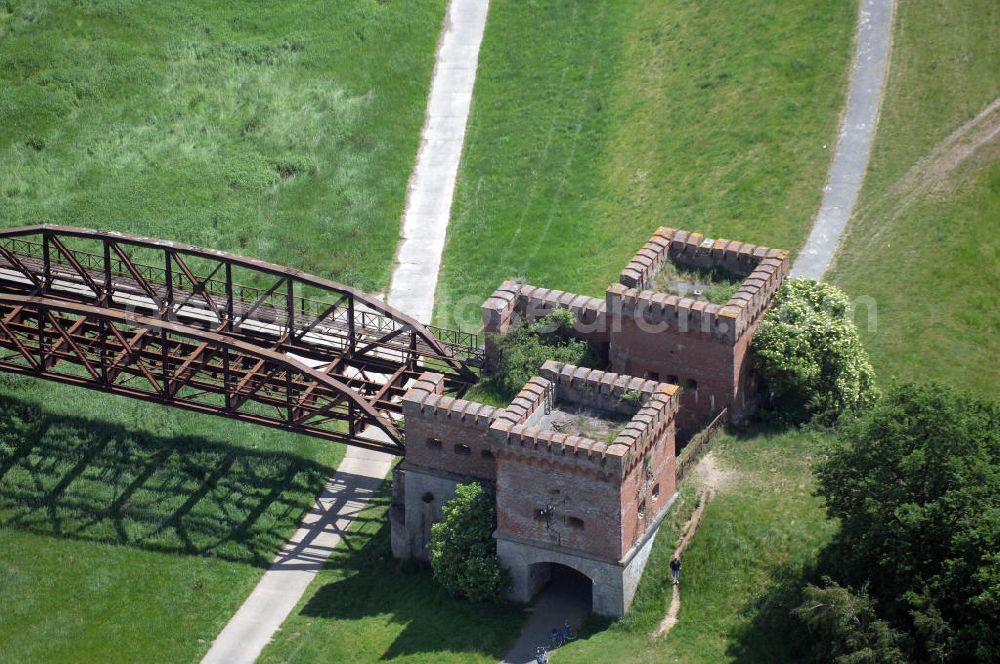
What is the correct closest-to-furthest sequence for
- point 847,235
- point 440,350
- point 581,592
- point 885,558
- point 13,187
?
point 885,558 → point 581,592 → point 440,350 → point 847,235 → point 13,187

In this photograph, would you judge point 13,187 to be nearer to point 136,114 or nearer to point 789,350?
point 136,114

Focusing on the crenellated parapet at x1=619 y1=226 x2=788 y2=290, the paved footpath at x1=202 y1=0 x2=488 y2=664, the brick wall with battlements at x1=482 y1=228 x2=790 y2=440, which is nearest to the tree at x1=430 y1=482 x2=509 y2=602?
the paved footpath at x1=202 y1=0 x2=488 y2=664

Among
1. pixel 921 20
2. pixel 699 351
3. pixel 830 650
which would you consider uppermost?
pixel 921 20

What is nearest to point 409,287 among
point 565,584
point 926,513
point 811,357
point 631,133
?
point 631,133

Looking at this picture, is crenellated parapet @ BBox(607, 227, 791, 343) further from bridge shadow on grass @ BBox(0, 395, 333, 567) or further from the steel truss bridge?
bridge shadow on grass @ BBox(0, 395, 333, 567)

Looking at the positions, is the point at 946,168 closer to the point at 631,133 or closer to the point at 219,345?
the point at 631,133

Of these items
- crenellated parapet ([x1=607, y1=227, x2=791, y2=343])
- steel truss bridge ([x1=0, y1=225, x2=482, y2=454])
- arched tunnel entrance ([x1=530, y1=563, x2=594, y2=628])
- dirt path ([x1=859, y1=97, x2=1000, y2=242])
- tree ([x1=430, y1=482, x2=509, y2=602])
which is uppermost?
dirt path ([x1=859, y1=97, x2=1000, y2=242])

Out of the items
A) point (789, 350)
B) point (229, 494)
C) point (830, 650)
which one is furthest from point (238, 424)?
point (830, 650)

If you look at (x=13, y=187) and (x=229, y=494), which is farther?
(x=13, y=187)
